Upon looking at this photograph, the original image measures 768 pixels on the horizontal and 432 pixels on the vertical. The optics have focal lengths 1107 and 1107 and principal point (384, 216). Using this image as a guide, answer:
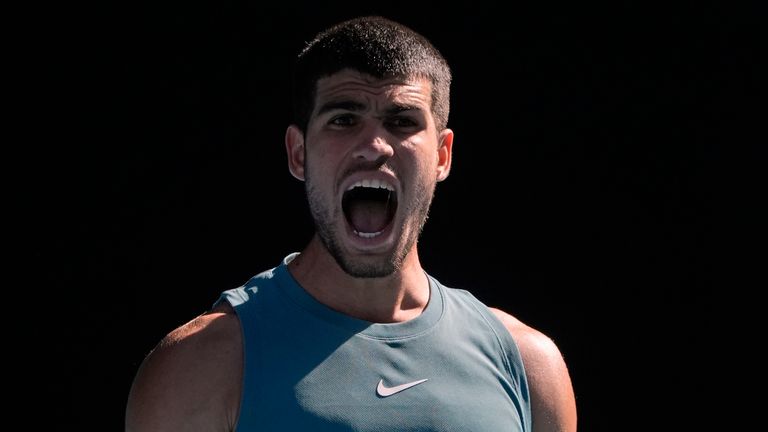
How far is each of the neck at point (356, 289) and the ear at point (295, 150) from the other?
0.13 meters

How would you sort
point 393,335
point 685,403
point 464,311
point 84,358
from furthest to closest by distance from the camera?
1. point 685,403
2. point 84,358
3. point 464,311
4. point 393,335

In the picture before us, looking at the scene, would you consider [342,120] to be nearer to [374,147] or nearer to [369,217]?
[374,147]

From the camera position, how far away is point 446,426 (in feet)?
5.77

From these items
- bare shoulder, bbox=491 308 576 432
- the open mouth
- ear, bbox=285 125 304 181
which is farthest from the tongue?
bare shoulder, bbox=491 308 576 432

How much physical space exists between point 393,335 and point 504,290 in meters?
1.09

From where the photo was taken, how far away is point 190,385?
168 cm

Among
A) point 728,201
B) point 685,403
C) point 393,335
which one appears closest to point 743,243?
point 728,201

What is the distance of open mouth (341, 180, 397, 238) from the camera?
1.90 m

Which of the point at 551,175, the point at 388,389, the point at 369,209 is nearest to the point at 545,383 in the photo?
the point at 388,389

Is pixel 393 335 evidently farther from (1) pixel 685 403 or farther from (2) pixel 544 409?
(1) pixel 685 403

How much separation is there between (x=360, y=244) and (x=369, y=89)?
0.85ft

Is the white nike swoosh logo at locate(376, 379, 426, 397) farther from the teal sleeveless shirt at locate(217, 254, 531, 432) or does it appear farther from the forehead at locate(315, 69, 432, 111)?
the forehead at locate(315, 69, 432, 111)

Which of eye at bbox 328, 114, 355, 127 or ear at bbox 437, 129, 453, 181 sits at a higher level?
eye at bbox 328, 114, 355, 127

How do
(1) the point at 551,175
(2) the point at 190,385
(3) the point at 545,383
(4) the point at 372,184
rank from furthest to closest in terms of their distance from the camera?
(1) the point at 551,175 < (3) the point at 545,383 < (4) the point at 372,184 < (2) the point at 190,385
